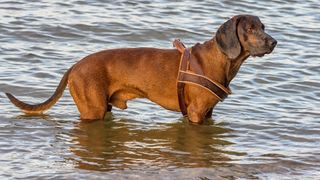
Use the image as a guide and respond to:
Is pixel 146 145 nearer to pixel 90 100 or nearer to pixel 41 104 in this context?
pixel 90 100

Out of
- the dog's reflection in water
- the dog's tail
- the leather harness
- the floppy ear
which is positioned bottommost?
the dog's reflection in water

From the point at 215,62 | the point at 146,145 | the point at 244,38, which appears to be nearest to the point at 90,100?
the point at 146,145

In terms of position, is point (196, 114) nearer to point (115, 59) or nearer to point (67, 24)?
point (115, 59)

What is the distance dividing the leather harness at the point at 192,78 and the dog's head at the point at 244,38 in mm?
318

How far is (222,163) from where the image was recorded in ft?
25.5

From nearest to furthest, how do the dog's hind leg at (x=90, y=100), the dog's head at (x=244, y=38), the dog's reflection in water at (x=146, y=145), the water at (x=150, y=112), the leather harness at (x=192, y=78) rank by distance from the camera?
the water at (x=150, y=112) < the dog's reflection in water at (x=146, y=145) < the dog's head at (x=244, y=38) < the leather harness at (x=192, y=78) < the dog's hind leg at (x=90, y=100)

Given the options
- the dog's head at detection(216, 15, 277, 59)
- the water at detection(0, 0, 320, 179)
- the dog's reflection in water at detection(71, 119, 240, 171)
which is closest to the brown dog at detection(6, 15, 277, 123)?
the dog's head at detection(216, 15, 277, 59)

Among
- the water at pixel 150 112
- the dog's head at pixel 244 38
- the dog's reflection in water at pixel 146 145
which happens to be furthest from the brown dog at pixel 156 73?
the water at pixel 150 112

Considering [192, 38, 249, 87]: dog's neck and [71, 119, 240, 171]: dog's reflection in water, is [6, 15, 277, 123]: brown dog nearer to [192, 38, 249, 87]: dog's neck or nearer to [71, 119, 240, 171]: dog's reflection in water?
[192, 38, 249, 87]: dog's neck

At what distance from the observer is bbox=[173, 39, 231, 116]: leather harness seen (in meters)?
8.62

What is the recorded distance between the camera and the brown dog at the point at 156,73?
855 cm

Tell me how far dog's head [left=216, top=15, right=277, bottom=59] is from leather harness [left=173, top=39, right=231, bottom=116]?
0.32 meters

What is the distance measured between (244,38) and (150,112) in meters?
1.63

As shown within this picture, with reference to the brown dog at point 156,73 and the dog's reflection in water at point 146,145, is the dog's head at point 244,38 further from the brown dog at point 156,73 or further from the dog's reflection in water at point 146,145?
the dog's reflection in water at point 146,145
